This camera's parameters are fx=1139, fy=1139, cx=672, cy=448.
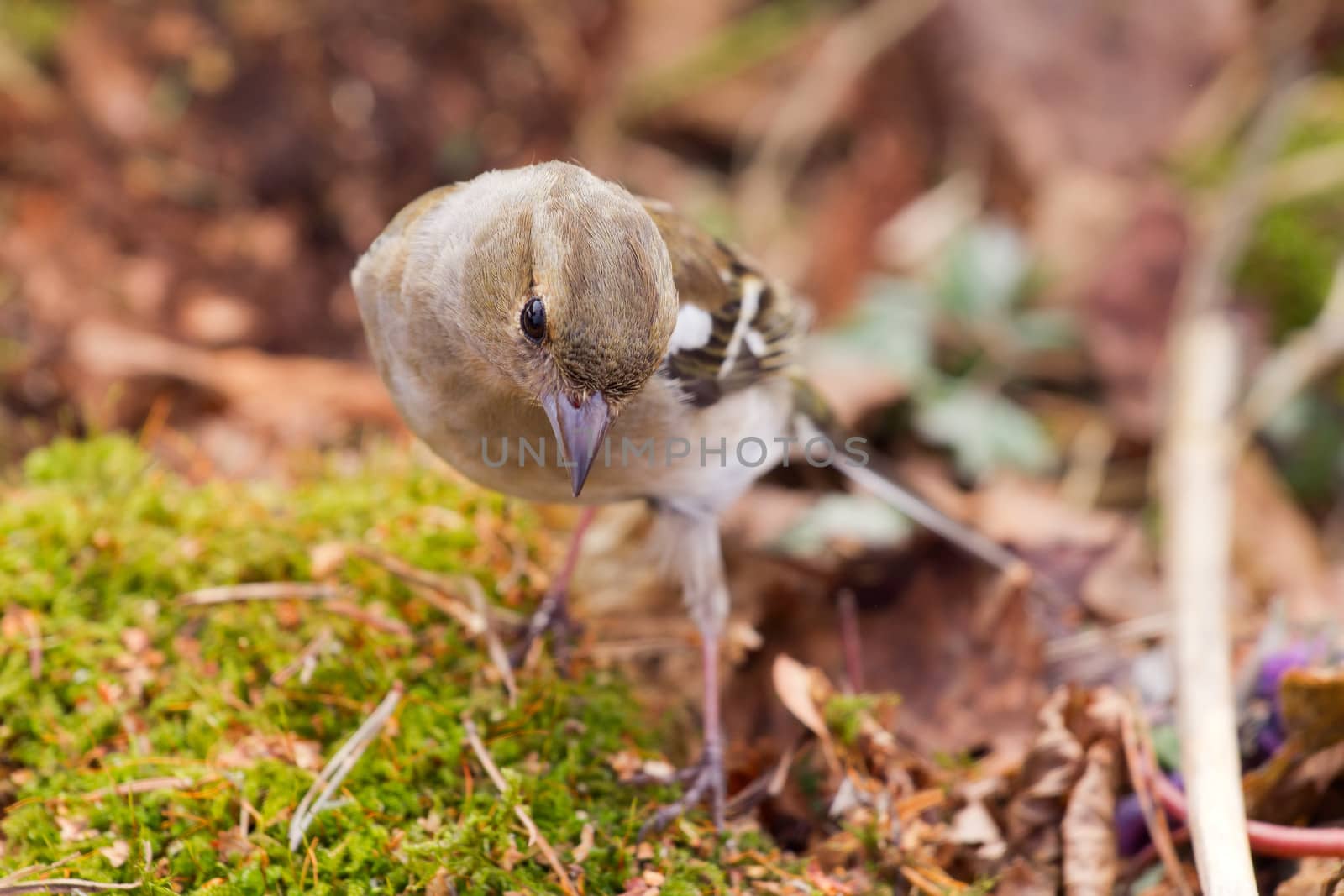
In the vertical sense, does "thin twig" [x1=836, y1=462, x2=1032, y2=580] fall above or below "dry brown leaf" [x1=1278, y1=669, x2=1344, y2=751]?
above

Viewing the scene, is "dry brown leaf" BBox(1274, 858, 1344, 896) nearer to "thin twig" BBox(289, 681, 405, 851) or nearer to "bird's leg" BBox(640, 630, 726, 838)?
"bird's leg" BBox(640, 630, 726, 838)

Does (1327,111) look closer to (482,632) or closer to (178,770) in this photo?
(482,632)

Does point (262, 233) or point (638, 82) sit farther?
point (638, 82)

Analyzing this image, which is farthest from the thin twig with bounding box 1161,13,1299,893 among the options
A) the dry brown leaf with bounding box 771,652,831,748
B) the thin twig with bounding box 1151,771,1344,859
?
the dry brown leaf with bounding box 771,652,831,748

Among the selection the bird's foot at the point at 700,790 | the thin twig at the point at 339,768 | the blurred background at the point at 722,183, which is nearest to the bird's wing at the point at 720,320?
the bird's foot at the point at 700,790

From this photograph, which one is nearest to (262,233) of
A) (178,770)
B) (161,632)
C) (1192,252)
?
(161,632)

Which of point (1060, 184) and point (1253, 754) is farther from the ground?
point (1060, 184)
